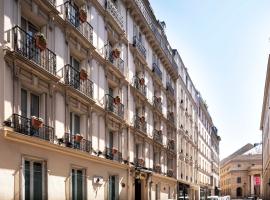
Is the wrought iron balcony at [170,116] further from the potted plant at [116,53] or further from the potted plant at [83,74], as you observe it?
the potted plant at [83,74]

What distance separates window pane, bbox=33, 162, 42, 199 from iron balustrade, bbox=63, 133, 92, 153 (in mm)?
1822

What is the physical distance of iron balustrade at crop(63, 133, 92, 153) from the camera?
18.3 metres

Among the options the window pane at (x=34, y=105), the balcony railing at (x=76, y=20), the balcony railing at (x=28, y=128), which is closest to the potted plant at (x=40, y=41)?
the window pane at (x=34, y=105)

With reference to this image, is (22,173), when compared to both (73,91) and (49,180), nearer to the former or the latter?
(49,180)

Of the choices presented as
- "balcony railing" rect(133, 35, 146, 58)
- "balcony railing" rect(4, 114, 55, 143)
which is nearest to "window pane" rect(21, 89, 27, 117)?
"balcony railing" rect(4, 114, 55, 143)

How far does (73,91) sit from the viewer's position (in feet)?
62.0

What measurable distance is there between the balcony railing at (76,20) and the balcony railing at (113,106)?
11.9 ft

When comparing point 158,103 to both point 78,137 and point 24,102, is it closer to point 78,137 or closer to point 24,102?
point 78,137

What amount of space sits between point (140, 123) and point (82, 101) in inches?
423

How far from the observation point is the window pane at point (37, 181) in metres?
15.7

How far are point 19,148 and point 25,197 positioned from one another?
1.66 metres

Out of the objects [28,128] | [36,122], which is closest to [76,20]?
[36,122]

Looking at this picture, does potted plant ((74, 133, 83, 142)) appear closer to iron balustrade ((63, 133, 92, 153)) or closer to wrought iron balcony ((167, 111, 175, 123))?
iron balustrade ((63, 133, 92, 153))

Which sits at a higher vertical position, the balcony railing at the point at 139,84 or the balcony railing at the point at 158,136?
the balcony railing at the point at 139,84
